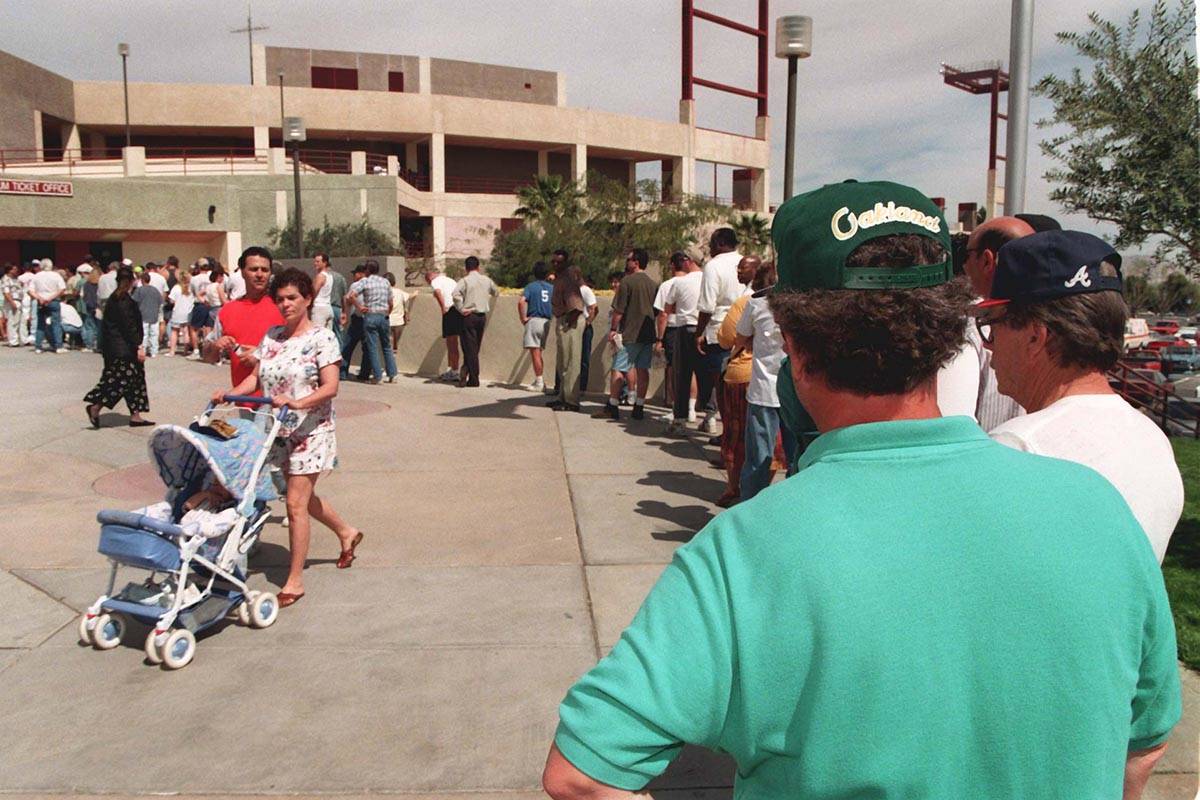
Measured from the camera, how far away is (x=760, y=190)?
5772cm

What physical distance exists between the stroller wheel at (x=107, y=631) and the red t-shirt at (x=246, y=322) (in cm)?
193

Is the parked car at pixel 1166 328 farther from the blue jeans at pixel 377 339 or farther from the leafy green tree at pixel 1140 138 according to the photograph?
the leafy green tree at pixel 1140 138

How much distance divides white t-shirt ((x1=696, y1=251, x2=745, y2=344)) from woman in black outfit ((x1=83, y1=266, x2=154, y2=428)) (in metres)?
6.16

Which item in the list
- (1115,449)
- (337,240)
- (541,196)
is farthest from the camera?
(541,196)

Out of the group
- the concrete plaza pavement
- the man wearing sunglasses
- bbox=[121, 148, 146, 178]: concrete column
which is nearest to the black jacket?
the concrete plaza pavement

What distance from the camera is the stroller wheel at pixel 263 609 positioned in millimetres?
5035

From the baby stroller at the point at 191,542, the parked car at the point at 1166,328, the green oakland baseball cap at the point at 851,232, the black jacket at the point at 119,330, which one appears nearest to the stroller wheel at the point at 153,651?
the baby stroller at the point at 191,542

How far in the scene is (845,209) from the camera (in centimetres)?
140

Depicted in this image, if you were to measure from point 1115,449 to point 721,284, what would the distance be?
6.75 m

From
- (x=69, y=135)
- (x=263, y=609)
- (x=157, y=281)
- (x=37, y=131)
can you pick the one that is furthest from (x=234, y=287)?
(x=69, y=135)

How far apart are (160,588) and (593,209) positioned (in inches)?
990

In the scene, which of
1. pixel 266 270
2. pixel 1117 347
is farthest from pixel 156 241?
pixel 1117 347

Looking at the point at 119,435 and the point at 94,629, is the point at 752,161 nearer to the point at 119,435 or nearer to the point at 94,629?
the point at 119,435

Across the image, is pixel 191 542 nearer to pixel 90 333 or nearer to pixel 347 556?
pixel 347 556
